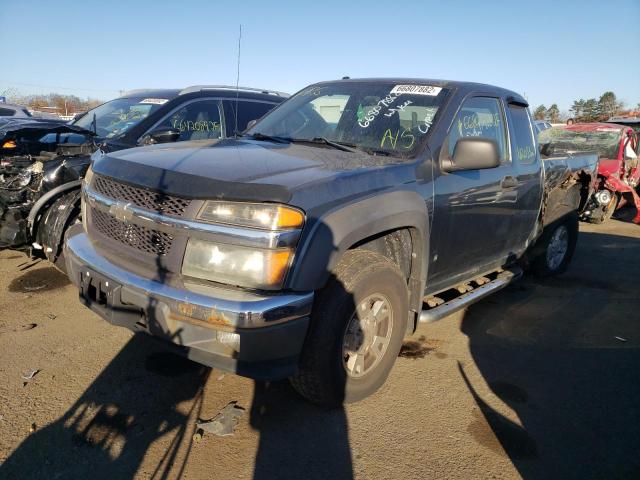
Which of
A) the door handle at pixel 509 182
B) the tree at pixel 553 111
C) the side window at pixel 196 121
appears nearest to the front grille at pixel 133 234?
the side window at pixel 196 121

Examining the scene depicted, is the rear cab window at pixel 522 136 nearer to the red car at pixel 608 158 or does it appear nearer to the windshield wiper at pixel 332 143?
the windshield wiper at pixel 332 143

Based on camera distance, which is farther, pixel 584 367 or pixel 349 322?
pixel 584 367

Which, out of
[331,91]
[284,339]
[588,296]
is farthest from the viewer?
[588,296]

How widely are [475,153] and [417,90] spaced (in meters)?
0.81

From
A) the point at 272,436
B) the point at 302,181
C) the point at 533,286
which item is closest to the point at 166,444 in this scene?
the point at 272,436

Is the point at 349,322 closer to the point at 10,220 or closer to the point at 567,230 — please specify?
the point at 10,220

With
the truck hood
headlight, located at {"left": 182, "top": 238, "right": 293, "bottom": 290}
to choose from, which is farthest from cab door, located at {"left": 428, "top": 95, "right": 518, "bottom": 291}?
headlight, located at {"left": 182, "top": 238, "right": 293, "bottom": 290}

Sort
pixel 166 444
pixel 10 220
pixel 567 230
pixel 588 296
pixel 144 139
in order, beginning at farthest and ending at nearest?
pixel 567 230 → pixel 588 296 → pixel 144 139 → pixel 10 220 → pixel 166 444

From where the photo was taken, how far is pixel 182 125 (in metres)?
5.43

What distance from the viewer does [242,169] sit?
2623 mm

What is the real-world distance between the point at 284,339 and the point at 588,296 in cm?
425

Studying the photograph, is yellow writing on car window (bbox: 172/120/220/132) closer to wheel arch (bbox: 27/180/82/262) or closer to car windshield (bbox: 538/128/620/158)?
wheel arch (bbox: 27/180/82/262)

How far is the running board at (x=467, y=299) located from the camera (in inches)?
132

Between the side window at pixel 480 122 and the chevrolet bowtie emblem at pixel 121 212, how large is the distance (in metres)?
2.11
